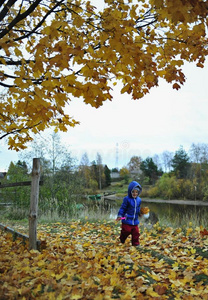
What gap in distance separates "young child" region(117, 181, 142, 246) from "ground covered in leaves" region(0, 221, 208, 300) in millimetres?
194

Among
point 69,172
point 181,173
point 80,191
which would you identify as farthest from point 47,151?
point 181,173

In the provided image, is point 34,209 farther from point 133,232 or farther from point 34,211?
point 133,232

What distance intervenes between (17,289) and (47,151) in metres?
10.3

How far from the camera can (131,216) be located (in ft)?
16.0

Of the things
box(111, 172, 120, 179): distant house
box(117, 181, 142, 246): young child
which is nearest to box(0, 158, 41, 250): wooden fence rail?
box(117, 181, 142, 246): young child

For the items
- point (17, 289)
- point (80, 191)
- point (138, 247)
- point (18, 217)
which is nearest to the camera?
point (17, 289)

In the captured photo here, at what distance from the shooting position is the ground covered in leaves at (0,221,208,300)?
Answer: 2.31m

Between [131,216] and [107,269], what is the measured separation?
169 centimetres

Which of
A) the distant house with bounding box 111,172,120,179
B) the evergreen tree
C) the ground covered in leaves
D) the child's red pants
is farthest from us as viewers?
the distant house with bounding box 111,172,120,179

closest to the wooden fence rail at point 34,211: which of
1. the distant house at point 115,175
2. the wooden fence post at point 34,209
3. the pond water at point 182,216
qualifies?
the wooden fence post at point 34,209

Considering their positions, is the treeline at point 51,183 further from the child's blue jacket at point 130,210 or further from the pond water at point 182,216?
the child's blue jacket at point 130,210

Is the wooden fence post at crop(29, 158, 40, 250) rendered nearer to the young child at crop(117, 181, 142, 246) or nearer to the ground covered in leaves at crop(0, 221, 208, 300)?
the ground covered in leaves at crop(0, 221, 208, 300)

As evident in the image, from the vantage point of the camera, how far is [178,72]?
10.5 feet

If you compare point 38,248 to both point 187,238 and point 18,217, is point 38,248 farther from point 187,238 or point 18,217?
point 18,217
